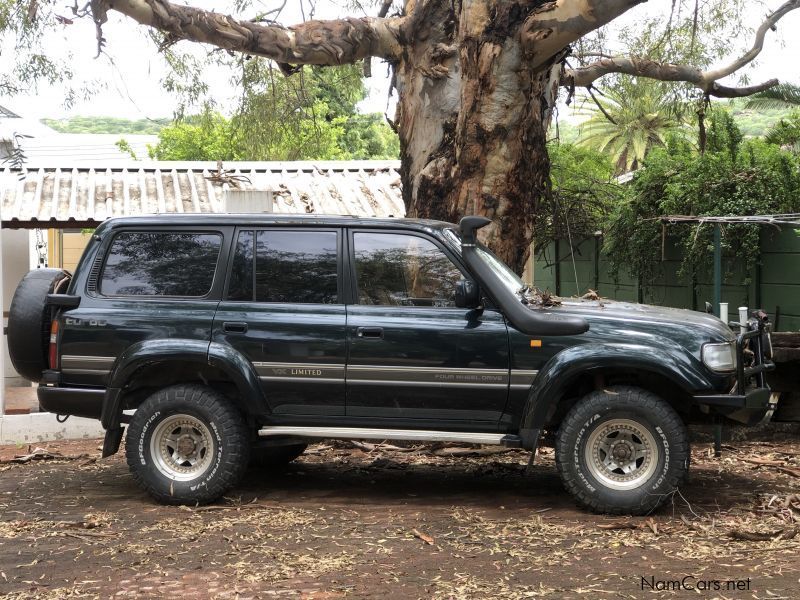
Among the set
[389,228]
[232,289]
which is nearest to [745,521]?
[389,228]

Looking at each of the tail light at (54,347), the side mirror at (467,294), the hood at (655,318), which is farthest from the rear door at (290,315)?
the hood at (655,318)

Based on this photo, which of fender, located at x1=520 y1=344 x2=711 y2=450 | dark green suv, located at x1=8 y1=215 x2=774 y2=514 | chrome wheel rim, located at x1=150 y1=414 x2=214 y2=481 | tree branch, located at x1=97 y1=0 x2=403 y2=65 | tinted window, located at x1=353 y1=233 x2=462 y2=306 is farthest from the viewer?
tree branch, located at x1=97 y1=0 x2=403 y2=65

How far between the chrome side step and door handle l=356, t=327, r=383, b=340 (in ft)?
2.06

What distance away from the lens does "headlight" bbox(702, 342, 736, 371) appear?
259 inches

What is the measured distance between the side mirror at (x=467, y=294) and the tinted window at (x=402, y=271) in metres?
0.19

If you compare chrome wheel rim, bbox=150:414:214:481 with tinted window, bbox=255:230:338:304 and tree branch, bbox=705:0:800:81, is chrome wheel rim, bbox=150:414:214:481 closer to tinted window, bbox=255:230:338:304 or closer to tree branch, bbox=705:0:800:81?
tinted window, bbox=255:230:338:304

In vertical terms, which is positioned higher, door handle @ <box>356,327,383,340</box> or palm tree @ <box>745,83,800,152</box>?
palm tree @ <box>745,83,800,152</box>

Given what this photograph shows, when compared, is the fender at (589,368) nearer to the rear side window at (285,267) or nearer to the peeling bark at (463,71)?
the rear side window at (285,267)

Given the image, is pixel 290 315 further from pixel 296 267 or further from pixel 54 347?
pixel 54 347

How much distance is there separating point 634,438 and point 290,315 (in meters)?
2.45

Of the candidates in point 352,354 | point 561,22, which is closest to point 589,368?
point 352,354

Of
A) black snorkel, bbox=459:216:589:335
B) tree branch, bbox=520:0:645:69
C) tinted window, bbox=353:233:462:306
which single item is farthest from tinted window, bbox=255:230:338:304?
tree branch, bbox=520:0:645:69

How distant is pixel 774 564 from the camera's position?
219 inches

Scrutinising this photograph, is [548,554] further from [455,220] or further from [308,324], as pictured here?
[455,220]
